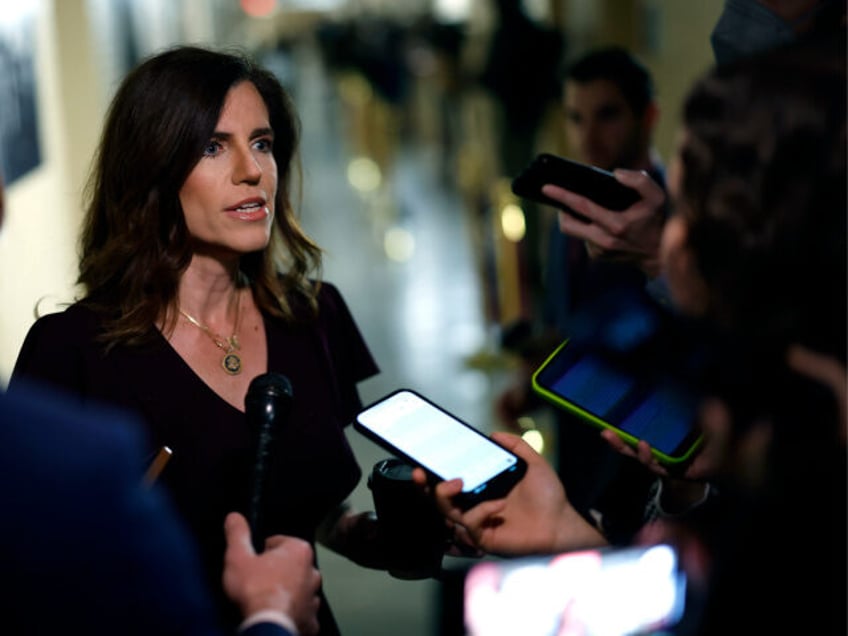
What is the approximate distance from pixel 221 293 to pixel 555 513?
0.63 metres

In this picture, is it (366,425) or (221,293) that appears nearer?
(366,425)

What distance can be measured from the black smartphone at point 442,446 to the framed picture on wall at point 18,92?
2135 millimetres

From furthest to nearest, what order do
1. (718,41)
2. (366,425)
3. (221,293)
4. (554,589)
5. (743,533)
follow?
(221,293)
(718,41)
(366,425)
(554,589)
(743,533)

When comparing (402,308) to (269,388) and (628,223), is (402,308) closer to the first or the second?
(628,223)

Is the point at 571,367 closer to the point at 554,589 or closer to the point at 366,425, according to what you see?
the point at 366,425

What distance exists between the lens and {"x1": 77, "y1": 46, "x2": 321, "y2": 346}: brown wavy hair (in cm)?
152

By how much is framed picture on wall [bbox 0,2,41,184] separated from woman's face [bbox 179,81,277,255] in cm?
179

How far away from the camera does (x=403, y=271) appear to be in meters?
6.65

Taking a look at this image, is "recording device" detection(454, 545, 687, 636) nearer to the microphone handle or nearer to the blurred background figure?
the microphone handle

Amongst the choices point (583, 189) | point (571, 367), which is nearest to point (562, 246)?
point (583, 189)

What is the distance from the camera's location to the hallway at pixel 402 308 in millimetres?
2932

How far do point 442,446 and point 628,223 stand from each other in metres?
0.45

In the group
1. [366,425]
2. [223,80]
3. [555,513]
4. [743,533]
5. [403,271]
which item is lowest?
[403,271]

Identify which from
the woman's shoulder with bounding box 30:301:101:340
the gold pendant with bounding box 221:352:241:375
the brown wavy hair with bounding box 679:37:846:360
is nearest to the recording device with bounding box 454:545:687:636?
the brown wavy hair with bounding box 679:37:846:360
